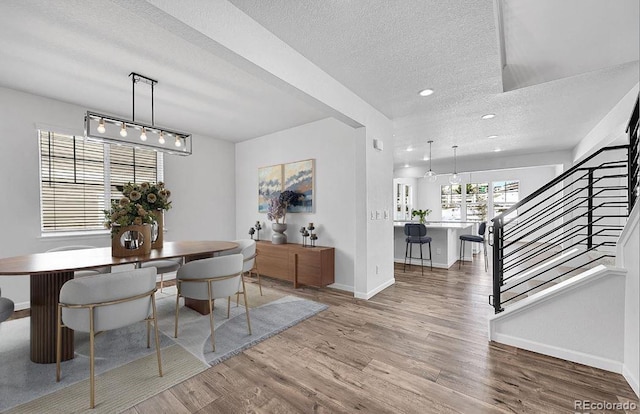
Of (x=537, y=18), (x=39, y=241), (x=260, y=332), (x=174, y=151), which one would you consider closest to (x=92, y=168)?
(x=39, y=241)

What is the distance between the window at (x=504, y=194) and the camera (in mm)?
9578

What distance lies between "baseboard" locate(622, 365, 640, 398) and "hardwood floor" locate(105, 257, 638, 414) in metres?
0.04

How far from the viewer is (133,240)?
8.11 feet

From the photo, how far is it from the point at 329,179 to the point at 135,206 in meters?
2.57

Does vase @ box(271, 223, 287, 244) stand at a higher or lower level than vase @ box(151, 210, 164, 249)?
lower

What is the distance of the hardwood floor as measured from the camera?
167cm

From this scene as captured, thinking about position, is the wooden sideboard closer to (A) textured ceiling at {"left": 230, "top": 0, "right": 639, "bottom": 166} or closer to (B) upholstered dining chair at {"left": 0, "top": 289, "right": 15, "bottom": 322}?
(A) textured ceiling at {"left": 230, "top": 0, "right": 639, "bottom": 166}

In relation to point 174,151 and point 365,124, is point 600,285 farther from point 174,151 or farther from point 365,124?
point 174,151

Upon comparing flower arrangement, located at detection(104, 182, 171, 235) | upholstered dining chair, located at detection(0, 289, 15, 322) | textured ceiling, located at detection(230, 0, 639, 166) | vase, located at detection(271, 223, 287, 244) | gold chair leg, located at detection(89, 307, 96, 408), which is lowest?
gold chair leg, located at detection(89, 307, 96, 408)

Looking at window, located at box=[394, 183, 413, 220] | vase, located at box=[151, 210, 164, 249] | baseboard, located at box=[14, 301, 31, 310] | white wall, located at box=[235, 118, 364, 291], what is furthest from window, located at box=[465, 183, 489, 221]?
baseboard, located at box=[14, 301, 31, 310]

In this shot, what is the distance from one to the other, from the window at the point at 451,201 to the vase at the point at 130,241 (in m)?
10.6

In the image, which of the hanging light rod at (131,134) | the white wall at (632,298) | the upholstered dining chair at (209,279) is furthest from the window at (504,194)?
the hanging light rod at (131,134)

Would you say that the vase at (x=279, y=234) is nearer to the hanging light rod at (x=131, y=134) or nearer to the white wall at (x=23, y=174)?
the hanging light rod at (x=131, y=134)

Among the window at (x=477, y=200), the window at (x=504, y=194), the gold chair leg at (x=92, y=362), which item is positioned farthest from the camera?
the window at (x=477, y=200)
